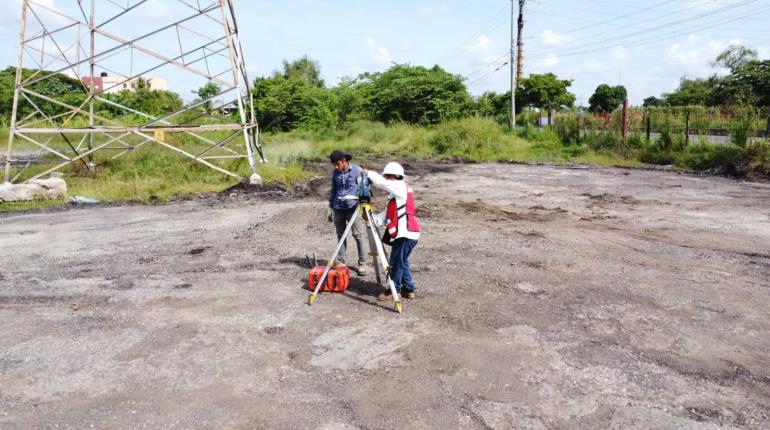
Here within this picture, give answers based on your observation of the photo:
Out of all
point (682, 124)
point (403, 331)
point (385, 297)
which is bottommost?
point (403, 331)

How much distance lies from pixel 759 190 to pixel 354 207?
11.8 m

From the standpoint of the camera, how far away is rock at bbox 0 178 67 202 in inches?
531

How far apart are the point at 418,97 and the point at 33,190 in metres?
22.6

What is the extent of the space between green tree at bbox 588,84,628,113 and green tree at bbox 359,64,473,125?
106ft

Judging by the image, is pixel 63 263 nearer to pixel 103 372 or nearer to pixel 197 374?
pixel 103 372

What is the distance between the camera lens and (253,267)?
25.9ft

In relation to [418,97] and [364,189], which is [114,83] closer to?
[418,97]

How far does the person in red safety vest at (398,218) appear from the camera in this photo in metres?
5.79

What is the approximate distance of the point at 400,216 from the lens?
586 centimetres

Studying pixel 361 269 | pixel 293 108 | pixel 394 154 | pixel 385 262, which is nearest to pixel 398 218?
pixel 385 262

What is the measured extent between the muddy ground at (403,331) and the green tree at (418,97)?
2248 centimetres

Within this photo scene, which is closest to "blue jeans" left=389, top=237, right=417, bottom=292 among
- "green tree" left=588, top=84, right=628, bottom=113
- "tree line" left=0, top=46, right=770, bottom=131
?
"tree line" left=0, top=46, right=770, bottom=131

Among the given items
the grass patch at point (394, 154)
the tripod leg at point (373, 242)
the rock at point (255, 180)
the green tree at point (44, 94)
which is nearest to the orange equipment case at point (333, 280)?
the tripod leg at point (373, 242)

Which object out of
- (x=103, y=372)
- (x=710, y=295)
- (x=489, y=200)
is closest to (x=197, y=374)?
(x=103, y=372)
